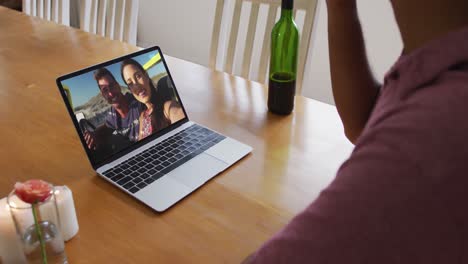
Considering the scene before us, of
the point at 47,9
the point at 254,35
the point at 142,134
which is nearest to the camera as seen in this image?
the point at 142,134

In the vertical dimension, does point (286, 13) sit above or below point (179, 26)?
above

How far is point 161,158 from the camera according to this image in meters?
0.88

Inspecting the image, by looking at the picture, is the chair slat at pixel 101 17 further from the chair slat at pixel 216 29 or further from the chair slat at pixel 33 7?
the chair slat at pixel 216 29

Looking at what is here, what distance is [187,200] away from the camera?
31.1 inches

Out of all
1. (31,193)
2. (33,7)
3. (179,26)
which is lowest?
(179,26)

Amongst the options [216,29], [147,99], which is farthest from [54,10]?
[147,99]

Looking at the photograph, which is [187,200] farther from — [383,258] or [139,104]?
[383,258]

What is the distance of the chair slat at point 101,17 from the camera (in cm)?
183

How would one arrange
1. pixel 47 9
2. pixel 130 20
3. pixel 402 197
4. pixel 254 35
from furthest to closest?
pixel 47 9 < pixel 130 20 < pixel 254 35 < pixel 402 197

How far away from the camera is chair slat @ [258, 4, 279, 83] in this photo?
1.41 meters

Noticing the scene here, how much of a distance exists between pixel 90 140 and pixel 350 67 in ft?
1.67

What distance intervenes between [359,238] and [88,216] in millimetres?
543

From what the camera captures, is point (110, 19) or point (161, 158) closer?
point (161, 158)

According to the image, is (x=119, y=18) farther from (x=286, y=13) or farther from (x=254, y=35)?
(x=286, y=13)
